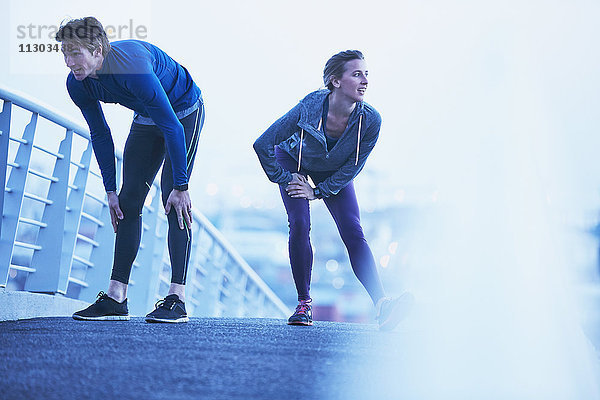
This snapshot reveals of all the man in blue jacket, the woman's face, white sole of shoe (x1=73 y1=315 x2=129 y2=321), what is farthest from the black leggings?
the woman's face

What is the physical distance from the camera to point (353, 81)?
9.12 ft

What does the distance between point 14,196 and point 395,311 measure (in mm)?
1495

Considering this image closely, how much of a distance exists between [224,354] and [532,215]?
88 cm

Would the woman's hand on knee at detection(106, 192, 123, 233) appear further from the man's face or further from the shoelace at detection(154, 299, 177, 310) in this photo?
the man's face

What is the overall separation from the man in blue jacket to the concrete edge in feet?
0.88

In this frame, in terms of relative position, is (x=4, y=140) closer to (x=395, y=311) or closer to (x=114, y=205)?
(x=114, y=205)

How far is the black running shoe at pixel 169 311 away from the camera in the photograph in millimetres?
2473

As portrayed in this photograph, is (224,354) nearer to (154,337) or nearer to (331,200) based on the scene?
(154,337)

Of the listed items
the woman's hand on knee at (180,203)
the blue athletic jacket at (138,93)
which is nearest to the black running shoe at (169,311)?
the woman's hand on knee at (180,203)

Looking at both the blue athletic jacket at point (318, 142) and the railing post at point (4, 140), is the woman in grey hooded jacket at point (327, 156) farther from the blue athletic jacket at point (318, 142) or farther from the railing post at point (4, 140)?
the railing post at point (4, 140)

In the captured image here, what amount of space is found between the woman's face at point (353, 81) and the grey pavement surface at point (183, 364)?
3.27 ft

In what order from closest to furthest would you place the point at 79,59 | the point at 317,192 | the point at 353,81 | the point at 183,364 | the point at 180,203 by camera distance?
1. the point at 183,364
2. the point at 79,59
3. the point at 180,203
4. the point at 353,81
5. the point at 317,192

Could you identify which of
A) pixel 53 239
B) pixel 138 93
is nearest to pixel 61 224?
pixel 53 239

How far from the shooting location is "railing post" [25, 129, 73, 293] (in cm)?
312
